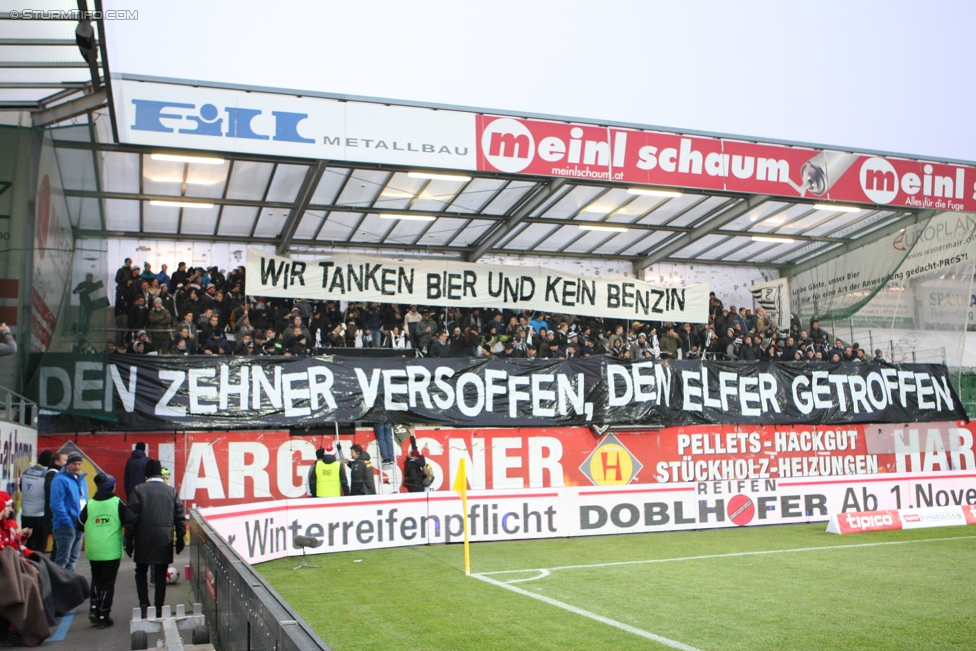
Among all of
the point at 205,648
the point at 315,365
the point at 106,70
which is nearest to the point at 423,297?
the point at 315,365

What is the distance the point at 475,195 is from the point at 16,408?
1203 centimetres

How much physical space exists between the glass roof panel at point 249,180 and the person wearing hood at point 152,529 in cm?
1160

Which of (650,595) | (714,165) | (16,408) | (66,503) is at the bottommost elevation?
(650,595)

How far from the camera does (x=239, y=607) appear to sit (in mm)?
5738

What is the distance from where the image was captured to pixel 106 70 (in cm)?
1250

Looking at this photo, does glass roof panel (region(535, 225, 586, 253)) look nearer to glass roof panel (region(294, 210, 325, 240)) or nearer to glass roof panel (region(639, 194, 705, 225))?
glass roof panel (region(639, 194, 705, 225))

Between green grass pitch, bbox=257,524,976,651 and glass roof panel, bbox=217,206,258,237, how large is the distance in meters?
11.8

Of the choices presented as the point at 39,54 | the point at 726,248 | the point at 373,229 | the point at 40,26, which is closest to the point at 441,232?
the point at 373,229

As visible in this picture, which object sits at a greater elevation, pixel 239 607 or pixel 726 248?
pixel 726 248

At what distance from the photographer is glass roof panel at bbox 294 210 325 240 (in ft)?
78.5

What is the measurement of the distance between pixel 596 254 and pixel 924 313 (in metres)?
10.8

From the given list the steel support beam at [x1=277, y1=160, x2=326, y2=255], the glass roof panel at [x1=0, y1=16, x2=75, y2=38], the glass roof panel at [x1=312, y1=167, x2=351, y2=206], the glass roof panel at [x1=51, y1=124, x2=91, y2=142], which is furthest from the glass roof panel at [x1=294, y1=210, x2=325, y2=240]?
the glass roof panel at [x1=0, y1=16, x2=75, y2=38]

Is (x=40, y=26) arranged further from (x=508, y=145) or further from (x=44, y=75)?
(x=508, y=145)

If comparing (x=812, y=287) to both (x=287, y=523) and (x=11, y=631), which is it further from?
(x=11, y=631)
